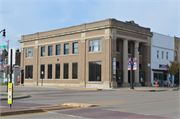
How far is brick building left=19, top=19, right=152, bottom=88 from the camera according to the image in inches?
1594

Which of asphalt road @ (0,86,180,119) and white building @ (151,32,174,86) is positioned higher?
white building @ (151,32,174,86)

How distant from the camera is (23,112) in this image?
38.1ft

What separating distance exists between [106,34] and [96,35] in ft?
7.19

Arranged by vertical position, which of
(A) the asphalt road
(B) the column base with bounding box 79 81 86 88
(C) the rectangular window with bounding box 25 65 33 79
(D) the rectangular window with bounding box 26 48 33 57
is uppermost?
(D) the rectangular window with bounding box 26 48 33 57

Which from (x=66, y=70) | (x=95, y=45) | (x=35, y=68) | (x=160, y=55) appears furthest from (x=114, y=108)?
(x=35, y=68)

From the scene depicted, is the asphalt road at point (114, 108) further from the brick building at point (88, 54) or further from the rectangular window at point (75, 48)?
the rectangular window at point (75, 48)

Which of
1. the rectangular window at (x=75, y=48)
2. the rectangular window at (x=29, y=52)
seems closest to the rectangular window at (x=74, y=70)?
the rectangular window at (x=75, y=48)

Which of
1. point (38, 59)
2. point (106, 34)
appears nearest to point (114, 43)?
point (106, 34)

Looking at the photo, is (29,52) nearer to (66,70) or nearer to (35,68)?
(35,68)

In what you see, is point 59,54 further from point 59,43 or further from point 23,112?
point 23,112

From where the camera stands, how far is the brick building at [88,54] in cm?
4050

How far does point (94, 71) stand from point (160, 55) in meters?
17.1

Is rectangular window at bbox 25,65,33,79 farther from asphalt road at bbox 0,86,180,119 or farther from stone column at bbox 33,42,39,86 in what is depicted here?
asphalt road at bbox 0,86,180,119

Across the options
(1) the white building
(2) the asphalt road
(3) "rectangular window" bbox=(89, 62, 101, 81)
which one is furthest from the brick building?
(2) the asphalt road
